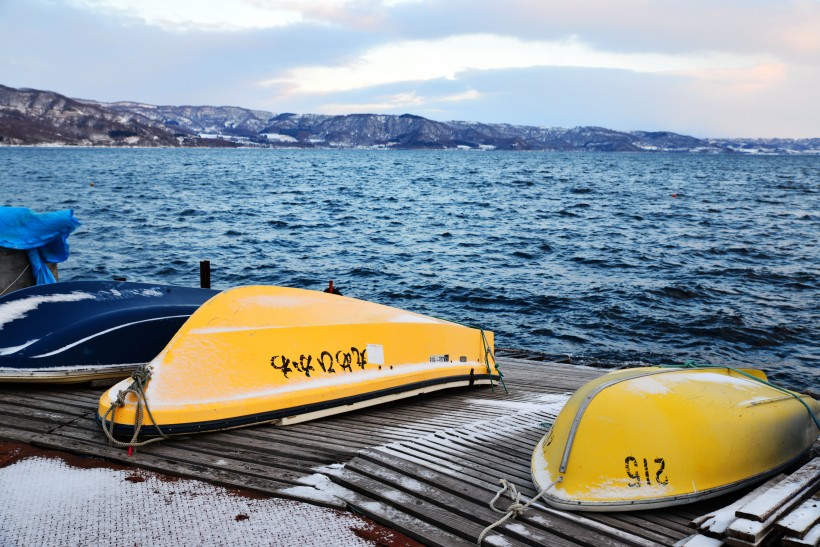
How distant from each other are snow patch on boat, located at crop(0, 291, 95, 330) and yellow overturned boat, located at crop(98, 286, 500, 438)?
2.36 meters

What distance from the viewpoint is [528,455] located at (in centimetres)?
520

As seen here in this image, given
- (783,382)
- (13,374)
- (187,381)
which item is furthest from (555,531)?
(783,382)

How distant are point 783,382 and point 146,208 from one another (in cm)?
3483

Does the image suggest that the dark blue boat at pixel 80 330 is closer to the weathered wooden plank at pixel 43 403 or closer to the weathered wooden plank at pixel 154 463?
the weathered wooden plank at pixel 43 403

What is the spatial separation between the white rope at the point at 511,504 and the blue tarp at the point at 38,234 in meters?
7.92

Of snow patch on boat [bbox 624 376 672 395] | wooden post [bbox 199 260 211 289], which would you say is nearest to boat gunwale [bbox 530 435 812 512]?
snow patch on boat [bbox 624 376 672 395]

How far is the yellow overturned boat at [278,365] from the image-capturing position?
531cm

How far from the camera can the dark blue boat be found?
6.46 metres

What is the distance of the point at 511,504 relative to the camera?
423 cm

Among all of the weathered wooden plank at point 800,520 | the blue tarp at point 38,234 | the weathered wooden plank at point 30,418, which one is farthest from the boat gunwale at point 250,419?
the blue tarp at point 38,234

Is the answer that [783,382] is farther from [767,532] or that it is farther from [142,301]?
[142,301]

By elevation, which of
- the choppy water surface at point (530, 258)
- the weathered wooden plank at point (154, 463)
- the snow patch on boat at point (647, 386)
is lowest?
the choppy water surface at point (530, 258)

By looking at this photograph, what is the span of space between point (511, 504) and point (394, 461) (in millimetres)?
903

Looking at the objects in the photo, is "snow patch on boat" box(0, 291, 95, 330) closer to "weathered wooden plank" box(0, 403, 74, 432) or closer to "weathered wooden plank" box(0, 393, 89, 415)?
"weathered wooden plank" box(0, 393, 89, 415)
